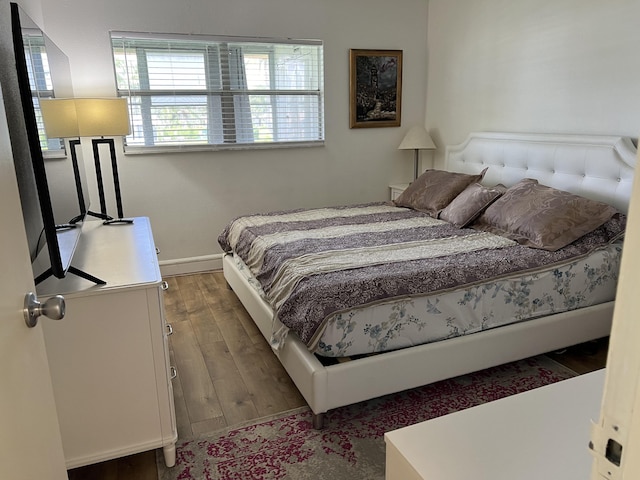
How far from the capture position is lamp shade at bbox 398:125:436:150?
14.9 feet

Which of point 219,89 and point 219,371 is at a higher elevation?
point 219,89

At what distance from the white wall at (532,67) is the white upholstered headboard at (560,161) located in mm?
122

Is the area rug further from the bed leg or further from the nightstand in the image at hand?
the nightstand

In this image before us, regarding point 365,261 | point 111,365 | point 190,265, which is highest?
point 365,261

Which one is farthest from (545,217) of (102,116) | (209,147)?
(102,116)

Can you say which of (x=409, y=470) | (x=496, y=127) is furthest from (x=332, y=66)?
(x=409, y=470)

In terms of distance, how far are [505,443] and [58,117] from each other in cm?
201

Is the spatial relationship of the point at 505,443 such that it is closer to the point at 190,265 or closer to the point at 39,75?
the point at 39,75

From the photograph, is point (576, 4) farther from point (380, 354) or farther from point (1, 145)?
point (1, 145)

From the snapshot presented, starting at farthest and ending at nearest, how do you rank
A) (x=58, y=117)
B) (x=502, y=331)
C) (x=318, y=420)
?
1. (x=502, y=331)
2. (x=318, y=420)
3. (x=58, y=117)

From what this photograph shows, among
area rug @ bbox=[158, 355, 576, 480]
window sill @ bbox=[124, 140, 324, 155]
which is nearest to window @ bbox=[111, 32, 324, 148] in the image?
window sill @ bbox=[124, 140, 324, 155]

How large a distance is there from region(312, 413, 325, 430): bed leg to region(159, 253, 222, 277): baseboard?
8.07 feet

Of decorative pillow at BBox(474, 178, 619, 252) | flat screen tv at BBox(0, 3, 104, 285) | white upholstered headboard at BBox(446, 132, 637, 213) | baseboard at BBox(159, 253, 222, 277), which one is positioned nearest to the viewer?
flat screen tv at BBox(0, 3, 104, 285)

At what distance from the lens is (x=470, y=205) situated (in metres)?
3.31
